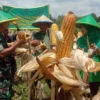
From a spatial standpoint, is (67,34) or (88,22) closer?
(67,34)

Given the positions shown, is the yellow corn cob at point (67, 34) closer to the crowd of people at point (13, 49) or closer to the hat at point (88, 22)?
the crowd of people at point (13, 49)

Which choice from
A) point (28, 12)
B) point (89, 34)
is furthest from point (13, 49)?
point (28, 12)

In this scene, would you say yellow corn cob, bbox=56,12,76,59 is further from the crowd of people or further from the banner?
the banner

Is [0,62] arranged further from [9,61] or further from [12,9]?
[12,9]

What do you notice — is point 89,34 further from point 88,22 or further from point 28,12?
point 28,12

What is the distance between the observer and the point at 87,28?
13.3ft

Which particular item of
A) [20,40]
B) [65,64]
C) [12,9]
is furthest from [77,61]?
[12,9]

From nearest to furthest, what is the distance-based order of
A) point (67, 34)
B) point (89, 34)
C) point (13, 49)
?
point (67, 34) < point (13, 49) < point (89, 34)

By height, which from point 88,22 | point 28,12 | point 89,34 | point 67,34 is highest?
point 67,34

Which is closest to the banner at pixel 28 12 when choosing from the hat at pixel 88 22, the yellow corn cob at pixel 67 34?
the hat at pixel 88 22

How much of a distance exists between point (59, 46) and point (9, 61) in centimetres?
136

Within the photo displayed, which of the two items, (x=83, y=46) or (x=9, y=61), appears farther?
(x=83, y=46)

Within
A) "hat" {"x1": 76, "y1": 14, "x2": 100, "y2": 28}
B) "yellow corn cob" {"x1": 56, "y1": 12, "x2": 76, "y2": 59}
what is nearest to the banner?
"hat" {"x1": 76, "y1": 14, "x2": 100, "y2": 28}

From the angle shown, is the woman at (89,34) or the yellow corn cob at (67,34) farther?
the woman at (89,34)
